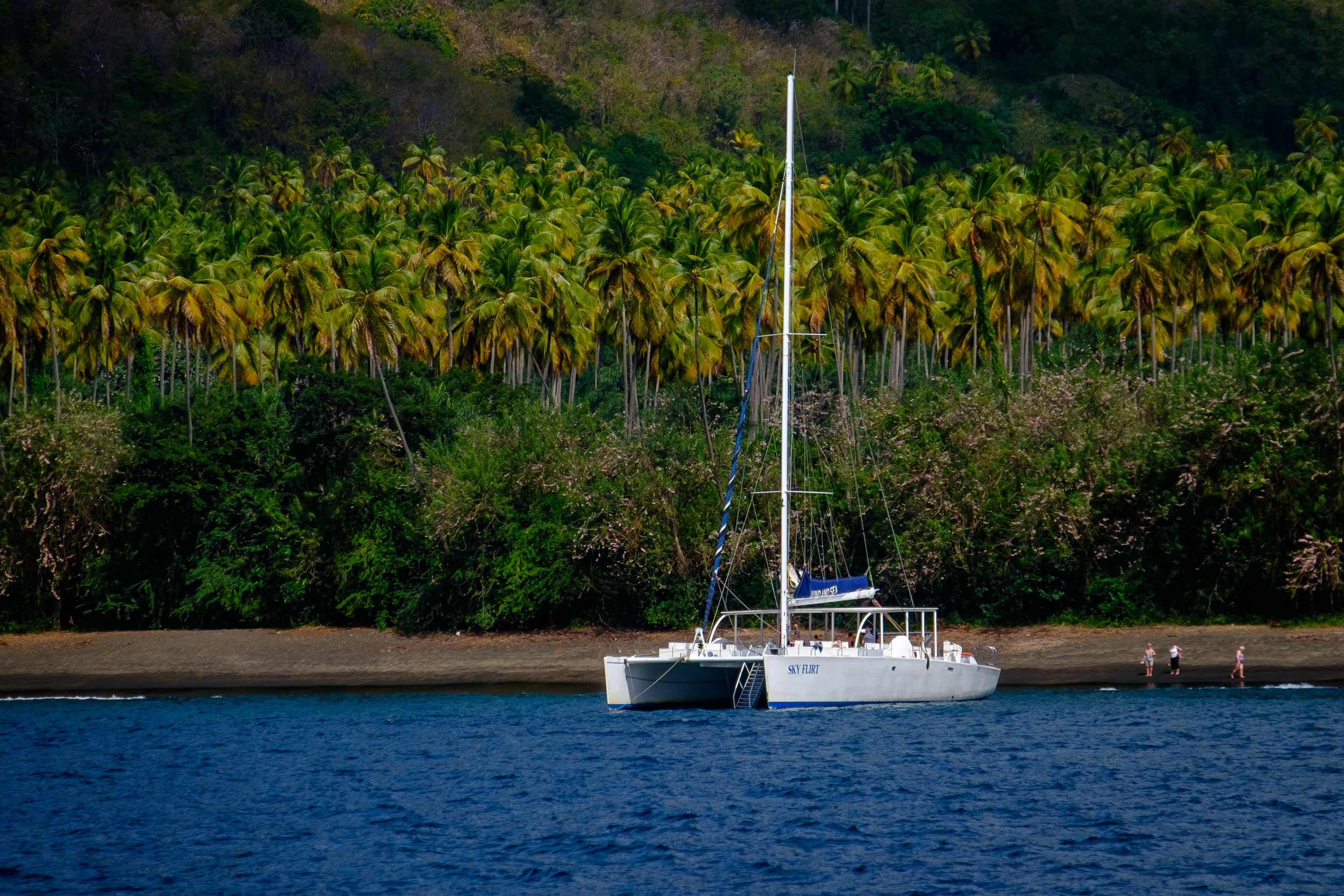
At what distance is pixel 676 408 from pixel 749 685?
1512 inches

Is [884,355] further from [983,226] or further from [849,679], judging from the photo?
[849,679]

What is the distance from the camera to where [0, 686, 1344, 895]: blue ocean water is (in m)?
27.8

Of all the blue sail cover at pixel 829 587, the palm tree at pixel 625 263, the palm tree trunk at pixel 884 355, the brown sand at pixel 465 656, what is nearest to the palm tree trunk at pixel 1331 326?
the brown sand at pixel 465 656

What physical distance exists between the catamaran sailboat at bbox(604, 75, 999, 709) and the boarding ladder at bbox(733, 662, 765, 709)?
4 cm

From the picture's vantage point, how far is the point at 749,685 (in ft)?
145

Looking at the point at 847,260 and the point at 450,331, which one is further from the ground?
the point at 847,260

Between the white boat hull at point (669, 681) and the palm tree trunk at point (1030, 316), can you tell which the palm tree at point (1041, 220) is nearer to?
the palm tree trunk at point (1030, 316)

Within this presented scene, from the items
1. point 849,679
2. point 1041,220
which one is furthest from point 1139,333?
point 849,679

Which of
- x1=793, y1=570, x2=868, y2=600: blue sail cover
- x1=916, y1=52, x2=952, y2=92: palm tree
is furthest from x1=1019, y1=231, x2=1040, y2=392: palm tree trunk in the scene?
x1=916, y1=52, x2=952, y2=92: palm tree

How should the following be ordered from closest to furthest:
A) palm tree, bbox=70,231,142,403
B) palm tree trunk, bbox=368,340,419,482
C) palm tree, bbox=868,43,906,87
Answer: palm tree trunk, bbox=368,340,419,482, palm tree, bbox=70,231,142,403, palm tree, bbox=868,43,906,87

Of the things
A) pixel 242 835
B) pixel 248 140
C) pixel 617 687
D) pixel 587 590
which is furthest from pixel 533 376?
pixel 248 140

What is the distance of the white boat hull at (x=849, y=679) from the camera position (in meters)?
42.6

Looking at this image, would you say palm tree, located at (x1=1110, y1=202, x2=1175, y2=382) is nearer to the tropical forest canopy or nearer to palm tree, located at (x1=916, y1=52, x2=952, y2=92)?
the tropical forest canopy

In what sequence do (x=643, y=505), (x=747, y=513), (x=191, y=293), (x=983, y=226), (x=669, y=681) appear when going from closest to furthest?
1. (x=669, y=681)
2. (x=747, y=513)
3. (x=643, y=505)
4. (x=983, y=226)
5. (x=191, y=293)
